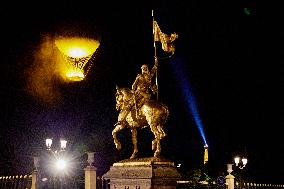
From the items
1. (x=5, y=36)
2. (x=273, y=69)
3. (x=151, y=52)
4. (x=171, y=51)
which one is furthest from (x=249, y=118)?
(x=171, y=51)

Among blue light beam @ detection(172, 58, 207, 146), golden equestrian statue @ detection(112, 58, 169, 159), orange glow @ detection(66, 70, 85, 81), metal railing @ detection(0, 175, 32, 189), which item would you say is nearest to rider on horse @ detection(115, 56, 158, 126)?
golden equestrian statue @ detection(112, 58, 169, 159)

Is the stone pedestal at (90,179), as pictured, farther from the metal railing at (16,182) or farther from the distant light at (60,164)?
the distant light at (60,164)

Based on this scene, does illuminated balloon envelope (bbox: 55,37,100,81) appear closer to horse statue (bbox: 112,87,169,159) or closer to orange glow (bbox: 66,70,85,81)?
orange glow (bbox: 66,70,85,81)

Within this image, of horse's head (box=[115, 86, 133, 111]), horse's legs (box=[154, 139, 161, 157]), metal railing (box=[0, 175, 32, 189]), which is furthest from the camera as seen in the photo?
metal railing (box=[0, 175, 32, 189])

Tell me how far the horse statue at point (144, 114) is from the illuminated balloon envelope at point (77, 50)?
25.1 feet

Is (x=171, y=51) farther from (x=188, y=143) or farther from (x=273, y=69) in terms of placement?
(x=188, y=143)

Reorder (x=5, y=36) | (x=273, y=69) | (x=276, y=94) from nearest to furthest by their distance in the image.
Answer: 1. (x=5, y=36)
2. (x=273, y=69)
3. (x=276, y=94)

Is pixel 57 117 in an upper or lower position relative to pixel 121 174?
upper

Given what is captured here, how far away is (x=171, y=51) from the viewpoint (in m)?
7.91

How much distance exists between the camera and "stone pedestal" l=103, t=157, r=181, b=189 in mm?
7141

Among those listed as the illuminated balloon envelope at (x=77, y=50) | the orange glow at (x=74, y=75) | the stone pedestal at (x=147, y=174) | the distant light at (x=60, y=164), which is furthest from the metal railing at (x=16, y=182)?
the stone pedestal at (x=147, y=174)

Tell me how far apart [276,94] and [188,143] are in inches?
287

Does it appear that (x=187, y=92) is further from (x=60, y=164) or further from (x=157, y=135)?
(x=157, y=135)

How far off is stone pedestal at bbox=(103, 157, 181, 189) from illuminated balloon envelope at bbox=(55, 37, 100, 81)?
27.6 ft
